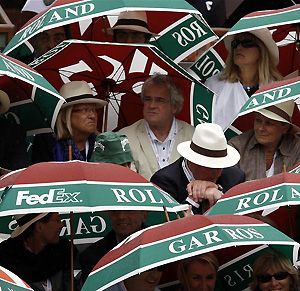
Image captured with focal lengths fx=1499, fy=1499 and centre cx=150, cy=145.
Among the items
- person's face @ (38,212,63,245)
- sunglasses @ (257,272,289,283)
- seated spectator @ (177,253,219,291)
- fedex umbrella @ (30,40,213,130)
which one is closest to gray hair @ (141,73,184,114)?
fedex umbrella @ (30,40,213,130)

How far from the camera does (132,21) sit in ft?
42.1

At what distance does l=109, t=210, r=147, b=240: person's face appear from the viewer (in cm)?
1046

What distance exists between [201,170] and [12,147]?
151 centimetres

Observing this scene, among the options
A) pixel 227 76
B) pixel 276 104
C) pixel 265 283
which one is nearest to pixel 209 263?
pixel 265 283

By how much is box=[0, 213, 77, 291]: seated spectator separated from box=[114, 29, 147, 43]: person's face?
2.63 meters

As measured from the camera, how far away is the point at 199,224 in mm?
8961

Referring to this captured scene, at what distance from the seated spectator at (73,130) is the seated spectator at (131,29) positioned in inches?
36.9

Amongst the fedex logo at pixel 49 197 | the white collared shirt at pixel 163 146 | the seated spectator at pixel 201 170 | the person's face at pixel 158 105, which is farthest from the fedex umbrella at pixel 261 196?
the person's face at pixel 158 105

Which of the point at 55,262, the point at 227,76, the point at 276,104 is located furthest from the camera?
the point at 227,76

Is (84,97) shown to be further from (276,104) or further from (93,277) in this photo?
(93,277)

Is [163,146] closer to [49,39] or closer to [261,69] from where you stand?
[261,69]

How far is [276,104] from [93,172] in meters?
2.52

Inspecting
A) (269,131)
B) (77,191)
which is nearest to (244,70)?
(269,131)

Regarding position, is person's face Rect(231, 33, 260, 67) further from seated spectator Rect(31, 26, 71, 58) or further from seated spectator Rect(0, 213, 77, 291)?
seated spectator Rect(0, 213, 77, 291)
